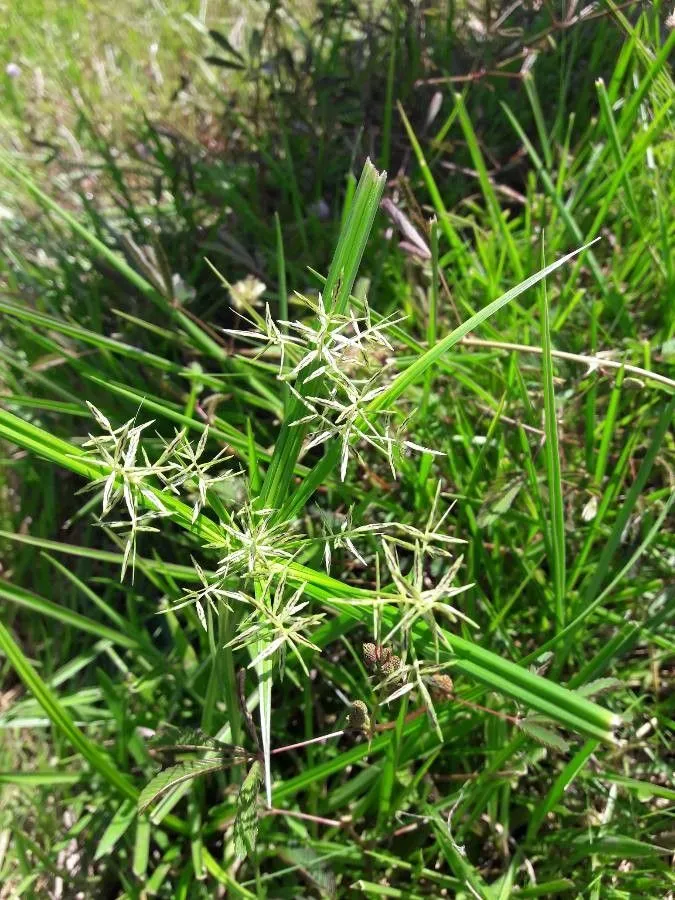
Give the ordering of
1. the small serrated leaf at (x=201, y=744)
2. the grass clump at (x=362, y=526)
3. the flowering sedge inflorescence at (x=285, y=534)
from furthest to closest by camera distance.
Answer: the small serrated leaf at (x=201, y=744)
the grass clump at (x=362, y=526)
the flowering sedge inflorescence at (x=285, y=534)

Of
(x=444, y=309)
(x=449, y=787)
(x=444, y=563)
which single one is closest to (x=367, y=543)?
(x=444, y=563)

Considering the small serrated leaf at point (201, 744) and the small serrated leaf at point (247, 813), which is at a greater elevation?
the small serrated leaf at point (201, 744)

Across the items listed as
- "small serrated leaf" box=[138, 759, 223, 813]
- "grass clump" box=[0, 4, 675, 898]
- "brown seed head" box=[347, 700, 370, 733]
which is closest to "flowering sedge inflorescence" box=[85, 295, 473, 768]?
"grass clump" box=[0, 4, 675, 898]

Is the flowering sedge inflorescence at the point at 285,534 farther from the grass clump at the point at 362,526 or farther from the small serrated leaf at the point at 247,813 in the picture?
the small serrated leaf at the point at 247,813

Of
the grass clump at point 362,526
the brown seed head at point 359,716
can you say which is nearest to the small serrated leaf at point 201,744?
the grass clump at point 362,526

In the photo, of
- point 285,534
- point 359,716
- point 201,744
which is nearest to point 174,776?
point 201,744

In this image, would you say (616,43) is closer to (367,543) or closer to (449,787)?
(367,543)

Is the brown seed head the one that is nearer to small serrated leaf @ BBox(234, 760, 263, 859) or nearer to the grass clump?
the grass clump

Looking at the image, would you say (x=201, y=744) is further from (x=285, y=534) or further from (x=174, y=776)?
(x=285, y=534)
